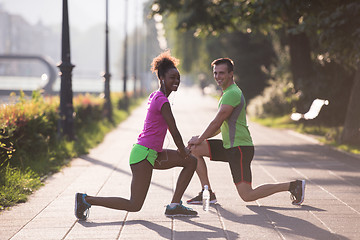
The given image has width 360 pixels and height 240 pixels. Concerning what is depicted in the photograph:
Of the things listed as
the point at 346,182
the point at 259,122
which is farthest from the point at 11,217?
the point at 259,122

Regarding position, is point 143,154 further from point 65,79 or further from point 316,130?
point 316,130

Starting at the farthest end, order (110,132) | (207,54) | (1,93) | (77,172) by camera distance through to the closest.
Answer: (1,93), (207,54), (110,132), (77,172)

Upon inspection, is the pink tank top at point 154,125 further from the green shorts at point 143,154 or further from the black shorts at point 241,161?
the black shorts at point 241,161

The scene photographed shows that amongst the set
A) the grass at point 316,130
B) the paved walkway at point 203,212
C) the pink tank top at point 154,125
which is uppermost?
the pink tank top at point 154,125

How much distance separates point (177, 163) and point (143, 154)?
47 centimetres

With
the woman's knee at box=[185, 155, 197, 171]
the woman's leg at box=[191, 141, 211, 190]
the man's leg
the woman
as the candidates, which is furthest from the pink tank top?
the man's leg

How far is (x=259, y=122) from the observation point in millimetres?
26734

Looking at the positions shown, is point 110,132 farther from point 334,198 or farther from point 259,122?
point 334,198

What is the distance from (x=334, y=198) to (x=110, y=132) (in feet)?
43.9

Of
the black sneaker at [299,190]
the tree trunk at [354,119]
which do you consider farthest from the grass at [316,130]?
the black sneaker at [299,190]

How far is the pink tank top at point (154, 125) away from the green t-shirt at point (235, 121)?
925 mm

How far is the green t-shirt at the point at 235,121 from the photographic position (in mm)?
6738

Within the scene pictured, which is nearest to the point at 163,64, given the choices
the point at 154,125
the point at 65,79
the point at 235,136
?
the point at 154,125

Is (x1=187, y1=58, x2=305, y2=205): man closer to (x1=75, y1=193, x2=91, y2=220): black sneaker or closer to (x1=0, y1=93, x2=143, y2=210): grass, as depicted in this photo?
(x1=75, y1=193, x2=91, y2=220): black sneaker
